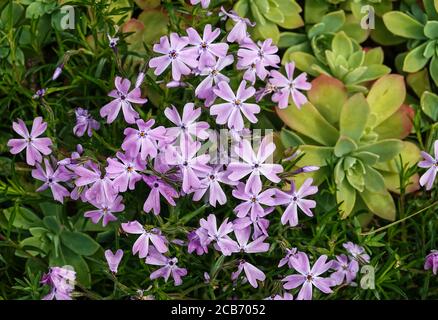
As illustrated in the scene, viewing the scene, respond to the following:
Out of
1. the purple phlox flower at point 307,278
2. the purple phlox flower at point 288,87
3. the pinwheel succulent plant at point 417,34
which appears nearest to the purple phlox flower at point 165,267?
the purple phlox flower at point 307,278

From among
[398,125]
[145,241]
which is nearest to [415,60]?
[398,125]

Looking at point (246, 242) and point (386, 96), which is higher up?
point (386, 96)

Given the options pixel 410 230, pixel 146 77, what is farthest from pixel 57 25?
pixel 410 230

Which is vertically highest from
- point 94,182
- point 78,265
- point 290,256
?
point 94,182

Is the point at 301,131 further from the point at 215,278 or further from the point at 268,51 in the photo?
the point at 215,278

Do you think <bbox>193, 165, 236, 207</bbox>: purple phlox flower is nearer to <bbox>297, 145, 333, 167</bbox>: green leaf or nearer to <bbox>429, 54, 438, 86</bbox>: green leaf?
<bbox>297, 145, 333, 167</bbox>: green leaf

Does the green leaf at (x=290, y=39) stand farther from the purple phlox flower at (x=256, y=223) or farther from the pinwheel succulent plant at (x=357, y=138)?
the purple phlox flower at (x=256, y=223)

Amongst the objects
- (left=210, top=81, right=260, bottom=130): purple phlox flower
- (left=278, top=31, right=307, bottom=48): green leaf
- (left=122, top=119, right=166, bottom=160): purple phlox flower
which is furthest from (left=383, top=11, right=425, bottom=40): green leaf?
(left=122, top=119, right=166, bottom=160): purple phlox flower

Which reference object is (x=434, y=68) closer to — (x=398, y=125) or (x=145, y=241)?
(x=398, y=125)
